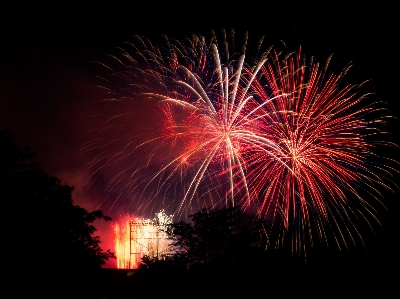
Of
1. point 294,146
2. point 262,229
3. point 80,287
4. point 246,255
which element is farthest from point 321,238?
point 80,287

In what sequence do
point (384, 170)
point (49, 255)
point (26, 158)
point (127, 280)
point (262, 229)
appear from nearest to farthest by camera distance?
point (49, 255), point (26, 158), point (384, 170), point (262, 229), point (127, 280)

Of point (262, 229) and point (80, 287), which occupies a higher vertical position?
point (262, 229)

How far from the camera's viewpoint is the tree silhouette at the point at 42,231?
16.4 metres

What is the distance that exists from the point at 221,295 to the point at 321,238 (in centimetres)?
718

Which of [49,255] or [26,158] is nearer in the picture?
[49,255]

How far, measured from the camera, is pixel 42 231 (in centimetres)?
1719

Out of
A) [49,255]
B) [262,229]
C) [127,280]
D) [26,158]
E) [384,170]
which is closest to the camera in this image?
[49,255]

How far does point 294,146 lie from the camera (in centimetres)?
1947

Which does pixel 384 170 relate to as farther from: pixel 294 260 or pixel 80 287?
pixel 80 287

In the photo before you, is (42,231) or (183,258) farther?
(183,258)

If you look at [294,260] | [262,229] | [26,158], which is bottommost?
[294,260]

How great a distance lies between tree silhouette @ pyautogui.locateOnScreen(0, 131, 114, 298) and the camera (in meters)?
16.4

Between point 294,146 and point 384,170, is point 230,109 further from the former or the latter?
point 384,170

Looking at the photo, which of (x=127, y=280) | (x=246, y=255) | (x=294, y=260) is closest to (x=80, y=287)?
(x=246, y=255)
